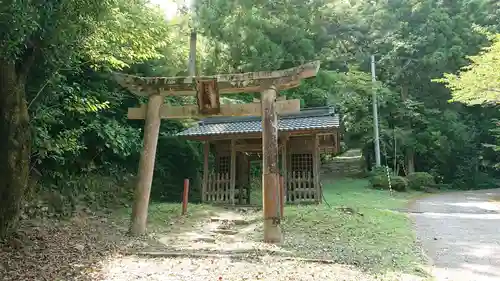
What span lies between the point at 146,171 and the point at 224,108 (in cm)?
201

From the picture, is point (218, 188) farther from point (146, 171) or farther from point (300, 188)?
point (146, 171)

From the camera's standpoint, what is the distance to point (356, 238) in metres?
7.53

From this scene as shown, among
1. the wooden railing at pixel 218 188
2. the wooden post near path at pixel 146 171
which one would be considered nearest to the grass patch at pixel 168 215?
the wooden post near path at pixel 146 171

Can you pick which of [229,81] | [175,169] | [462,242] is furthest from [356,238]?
[175,169]

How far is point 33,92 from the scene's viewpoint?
6105 mm

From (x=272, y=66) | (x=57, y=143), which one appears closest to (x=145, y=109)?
(x=57, y=143)

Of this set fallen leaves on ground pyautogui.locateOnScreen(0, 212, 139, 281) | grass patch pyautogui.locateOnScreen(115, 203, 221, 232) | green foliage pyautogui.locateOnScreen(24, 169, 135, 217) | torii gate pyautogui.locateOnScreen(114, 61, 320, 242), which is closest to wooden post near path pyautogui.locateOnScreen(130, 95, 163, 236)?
torii gate pyautogui.locateOnScreen(114, 61, 320, 242)

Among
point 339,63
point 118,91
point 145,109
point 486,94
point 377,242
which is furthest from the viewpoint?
point 339,63

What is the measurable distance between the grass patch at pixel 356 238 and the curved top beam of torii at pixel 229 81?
3064 mm

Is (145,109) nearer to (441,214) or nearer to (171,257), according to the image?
(171,257)

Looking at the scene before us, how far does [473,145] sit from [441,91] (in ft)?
14.2

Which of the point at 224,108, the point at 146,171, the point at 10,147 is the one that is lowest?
the point at 146,171

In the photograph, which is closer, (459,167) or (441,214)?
(441,214)

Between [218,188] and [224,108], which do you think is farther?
[218,188]
